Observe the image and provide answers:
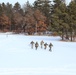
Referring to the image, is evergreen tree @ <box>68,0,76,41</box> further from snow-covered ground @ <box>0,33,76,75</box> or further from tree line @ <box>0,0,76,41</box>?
snow-covered ground @ <box>0,33,76,75</box>

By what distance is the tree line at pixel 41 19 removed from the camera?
39.6 metres

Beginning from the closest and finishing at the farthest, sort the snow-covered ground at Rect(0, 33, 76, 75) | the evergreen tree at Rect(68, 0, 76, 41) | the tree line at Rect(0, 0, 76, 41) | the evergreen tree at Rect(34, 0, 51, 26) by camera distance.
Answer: the snow-covered ground at Rect(0, 33, 76, 75) < the evergreen tree at Rect(68, 0, 76, 41) < the tree line at Rect(0, 0, 76, 41) < the evergreen tree at Rect(34, 0, 51, 26)

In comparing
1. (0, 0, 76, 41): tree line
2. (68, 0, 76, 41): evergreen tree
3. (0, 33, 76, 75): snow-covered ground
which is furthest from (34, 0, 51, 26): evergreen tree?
(0, 33, 76, 75): snow-covered ground

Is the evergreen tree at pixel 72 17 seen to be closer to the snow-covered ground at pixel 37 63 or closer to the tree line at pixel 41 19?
the tree line at pixel 41 19

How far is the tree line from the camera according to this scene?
39562 mm

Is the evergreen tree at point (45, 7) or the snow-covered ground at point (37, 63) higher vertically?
the evergreen tree at point (45, 7)

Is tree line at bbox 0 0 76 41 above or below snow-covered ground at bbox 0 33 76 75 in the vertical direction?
above

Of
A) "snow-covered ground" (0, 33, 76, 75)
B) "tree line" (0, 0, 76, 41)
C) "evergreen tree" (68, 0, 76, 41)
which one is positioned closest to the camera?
"snow-covered ground" (0, 33, 76, 75)

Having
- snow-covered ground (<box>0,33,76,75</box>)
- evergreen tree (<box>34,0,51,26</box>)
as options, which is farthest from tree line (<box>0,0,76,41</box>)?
snow-covered ground (<box>0,33,76,75</box>)

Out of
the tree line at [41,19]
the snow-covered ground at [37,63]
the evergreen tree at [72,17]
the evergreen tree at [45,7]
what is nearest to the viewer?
the snow-covered ground at [37,63]

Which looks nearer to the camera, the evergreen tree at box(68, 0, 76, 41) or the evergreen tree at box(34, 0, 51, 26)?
the evergreen tree at box(68, 0, 76, 41)

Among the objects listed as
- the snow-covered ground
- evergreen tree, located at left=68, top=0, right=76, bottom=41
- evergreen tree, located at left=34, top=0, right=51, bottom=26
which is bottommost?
the snow-covered ground

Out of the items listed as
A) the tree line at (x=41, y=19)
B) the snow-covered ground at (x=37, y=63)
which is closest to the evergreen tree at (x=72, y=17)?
the tree line at (x=41, y=19)

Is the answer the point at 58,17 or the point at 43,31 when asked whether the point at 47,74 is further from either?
the point at 43,31
